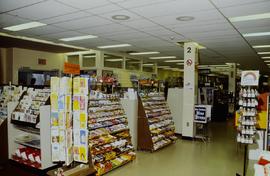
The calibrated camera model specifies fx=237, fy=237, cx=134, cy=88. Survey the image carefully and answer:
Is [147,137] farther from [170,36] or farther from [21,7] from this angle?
[21,7]

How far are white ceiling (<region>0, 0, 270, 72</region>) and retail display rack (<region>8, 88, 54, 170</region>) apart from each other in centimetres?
179

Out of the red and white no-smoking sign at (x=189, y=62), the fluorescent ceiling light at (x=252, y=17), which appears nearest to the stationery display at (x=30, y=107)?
the fluorescent ceiling light at (x=252, y=17)

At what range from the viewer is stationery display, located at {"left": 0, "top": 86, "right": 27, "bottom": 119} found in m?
4.67

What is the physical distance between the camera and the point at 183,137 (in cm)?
780

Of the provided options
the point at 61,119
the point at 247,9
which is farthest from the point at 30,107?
the point at 247,9

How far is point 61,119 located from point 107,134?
5.10 ft

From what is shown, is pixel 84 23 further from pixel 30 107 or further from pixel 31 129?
pixel 31 129

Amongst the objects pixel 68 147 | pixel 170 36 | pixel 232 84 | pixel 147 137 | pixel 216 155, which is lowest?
pixel 216 155

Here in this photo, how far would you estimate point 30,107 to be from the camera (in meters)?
4.06

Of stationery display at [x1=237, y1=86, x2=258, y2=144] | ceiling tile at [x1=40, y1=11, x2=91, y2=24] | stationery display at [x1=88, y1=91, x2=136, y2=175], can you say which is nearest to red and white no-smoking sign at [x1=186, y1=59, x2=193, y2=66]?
stationery display at [x1=88, y1=91, x2=136, y2=175]

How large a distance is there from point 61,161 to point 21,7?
123 inches

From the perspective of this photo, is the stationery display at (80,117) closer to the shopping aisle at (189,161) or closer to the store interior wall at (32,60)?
the shopping aisle at (189,161)

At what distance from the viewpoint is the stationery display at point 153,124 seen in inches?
243

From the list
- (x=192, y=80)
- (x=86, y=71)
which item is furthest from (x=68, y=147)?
(x=86, y=71)
